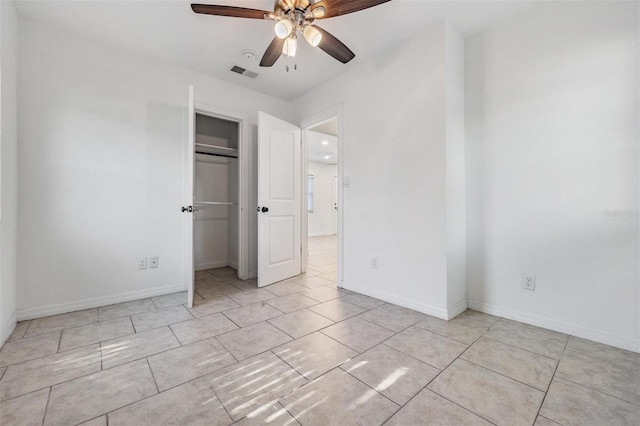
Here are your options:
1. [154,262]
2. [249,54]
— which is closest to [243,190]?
[154,262]

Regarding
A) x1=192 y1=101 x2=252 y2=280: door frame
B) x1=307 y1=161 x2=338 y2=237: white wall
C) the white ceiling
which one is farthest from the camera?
x1=307 y1=161 x2=338 y2=237: white wall

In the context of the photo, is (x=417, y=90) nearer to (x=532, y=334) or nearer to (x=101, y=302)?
(x=532, y=334)

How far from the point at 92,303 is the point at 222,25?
286 centimetres

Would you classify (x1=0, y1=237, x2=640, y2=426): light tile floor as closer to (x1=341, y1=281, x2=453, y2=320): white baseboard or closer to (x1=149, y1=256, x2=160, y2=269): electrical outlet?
(x1=341, y1=281, x2=453, y2=320): white baseboard

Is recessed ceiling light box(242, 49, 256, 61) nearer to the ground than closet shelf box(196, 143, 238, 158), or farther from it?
farther from it

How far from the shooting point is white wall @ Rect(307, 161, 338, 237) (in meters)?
8.75

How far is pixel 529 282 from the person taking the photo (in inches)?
85.3

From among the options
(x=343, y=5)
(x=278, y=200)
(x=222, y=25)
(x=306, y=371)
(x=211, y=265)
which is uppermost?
(x=222, y=25)

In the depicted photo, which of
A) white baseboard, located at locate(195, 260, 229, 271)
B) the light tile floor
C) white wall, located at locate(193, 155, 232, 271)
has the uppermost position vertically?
white wall, located at locate(193, 155, 232, 271)

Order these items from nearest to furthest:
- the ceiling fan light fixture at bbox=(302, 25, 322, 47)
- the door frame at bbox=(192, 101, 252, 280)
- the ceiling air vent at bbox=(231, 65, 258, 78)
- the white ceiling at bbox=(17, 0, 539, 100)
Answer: the ceiling fan light fixture at bbox=(302, 25, 322, 47) < the white ceiling at bbox=(17, 0, 539, 100) < the ceiling air vent at bbox=(231, 65, 258, 78) < the door frame at bbox=(192, 101, 252, 280)

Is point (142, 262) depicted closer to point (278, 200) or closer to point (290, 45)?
point (278, 200)

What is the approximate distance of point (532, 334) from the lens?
199 centimetres

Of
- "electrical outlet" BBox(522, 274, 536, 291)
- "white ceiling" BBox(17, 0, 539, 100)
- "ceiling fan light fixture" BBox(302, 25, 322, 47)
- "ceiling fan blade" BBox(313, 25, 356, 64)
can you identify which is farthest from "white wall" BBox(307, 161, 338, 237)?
"electrical outlet" BBox(522, 274, 536, 291)

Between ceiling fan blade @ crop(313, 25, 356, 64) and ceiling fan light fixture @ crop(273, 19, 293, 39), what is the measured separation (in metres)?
0.25
